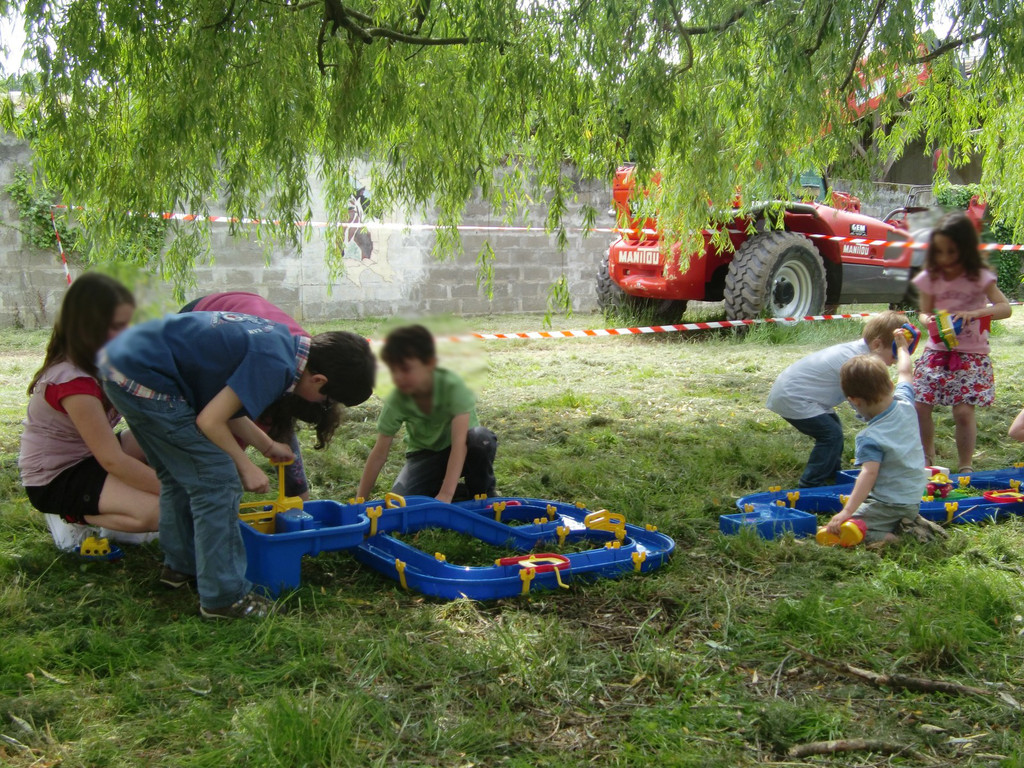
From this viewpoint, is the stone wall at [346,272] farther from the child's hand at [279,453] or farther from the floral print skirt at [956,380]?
the child's hand at [279,453]

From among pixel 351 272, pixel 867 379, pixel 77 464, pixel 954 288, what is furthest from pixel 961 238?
pixel 351 272

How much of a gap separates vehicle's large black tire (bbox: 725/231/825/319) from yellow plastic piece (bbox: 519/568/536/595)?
252 inches

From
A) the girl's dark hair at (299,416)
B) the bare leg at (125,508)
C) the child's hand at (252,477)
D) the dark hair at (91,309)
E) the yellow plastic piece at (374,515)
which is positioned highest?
the dark hair at (91,309)

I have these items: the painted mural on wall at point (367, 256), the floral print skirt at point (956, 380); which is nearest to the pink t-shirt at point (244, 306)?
the floral print skirt at point (956, 380)

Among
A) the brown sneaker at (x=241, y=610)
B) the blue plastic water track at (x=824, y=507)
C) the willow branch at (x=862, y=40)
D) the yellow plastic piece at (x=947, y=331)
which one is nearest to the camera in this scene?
the brown sneaker at (x=241, y=610)

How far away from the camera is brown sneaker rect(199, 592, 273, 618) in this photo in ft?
9.23

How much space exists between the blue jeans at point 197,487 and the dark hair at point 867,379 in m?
2.29

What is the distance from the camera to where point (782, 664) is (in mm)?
2568

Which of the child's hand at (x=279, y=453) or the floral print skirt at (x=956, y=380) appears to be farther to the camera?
the floral print skirt at (x=956, y=380)

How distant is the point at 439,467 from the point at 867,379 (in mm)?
1699

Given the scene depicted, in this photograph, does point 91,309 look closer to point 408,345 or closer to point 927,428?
point 408,345

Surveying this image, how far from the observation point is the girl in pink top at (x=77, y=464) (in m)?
2.85

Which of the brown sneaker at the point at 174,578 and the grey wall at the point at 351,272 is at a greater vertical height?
the grey wall at the point at 351,272

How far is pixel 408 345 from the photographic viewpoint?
178cm
